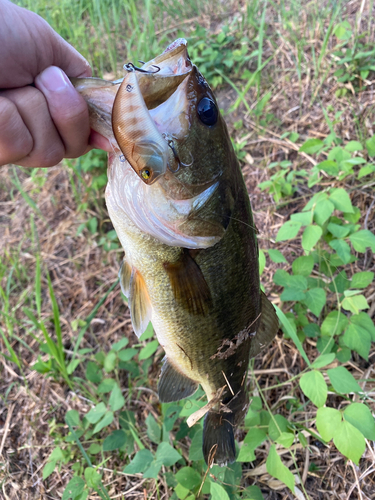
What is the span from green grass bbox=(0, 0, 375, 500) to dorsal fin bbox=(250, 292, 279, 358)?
0.11 metres

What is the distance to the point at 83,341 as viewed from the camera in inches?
105

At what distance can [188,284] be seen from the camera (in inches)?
49.3

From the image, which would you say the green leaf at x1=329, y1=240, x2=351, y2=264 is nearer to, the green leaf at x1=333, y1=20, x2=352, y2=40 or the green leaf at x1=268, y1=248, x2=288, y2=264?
the green leaf at x1=268, y1=248, x2=288, y2=264

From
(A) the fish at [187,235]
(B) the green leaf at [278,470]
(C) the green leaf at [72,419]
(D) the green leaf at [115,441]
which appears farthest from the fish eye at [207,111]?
(C) the green leaf at [72,419]

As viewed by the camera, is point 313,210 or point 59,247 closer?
point 313,210

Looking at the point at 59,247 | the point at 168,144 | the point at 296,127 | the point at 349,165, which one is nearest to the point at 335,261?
the point at 349,165

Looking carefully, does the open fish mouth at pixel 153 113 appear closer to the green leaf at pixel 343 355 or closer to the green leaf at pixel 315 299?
the green leaf at pixel 315 299

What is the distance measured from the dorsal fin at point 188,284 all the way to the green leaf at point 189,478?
807 mm

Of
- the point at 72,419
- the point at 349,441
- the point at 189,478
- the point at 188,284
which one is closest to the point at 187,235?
the point at 188,284

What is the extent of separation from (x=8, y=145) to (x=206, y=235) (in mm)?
775

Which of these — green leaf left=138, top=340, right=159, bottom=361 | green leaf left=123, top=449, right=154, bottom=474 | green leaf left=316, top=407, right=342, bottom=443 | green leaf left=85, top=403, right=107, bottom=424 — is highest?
green leaf left=316, top=407, right=342, bottom=443

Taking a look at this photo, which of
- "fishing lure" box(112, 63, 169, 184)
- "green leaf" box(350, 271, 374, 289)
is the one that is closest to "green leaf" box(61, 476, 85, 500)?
"fishing lure" box(112, 63, 169, 184)

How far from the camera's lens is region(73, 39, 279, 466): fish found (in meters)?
0.99

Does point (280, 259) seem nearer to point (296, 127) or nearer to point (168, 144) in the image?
point (168, 144)
